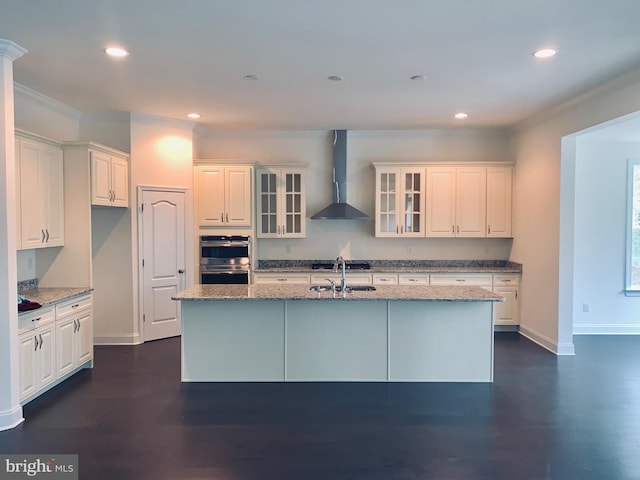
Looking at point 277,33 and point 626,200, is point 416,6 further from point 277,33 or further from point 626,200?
point 626,200

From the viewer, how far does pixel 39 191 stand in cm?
421

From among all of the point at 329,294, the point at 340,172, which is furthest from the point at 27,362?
the point at 340,172

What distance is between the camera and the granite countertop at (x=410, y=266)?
6246mm

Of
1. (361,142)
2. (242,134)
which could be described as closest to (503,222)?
(361,142)

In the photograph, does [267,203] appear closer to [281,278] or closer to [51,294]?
[281,278]

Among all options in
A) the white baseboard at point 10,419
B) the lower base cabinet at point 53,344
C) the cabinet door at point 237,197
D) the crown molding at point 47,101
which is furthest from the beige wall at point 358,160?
the white baseboard at point 10,419

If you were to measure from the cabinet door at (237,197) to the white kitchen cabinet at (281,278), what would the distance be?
77 centimetres

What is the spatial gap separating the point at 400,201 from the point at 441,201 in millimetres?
601

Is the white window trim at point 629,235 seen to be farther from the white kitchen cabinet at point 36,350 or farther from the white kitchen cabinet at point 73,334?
the white kitchen cabinet at point 36,350

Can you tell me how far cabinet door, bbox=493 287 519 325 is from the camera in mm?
6172

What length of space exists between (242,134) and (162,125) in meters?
1.29

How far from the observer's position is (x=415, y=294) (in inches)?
163

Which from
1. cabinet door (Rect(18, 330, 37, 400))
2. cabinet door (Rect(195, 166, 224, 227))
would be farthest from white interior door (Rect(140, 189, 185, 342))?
cabinet door (Rect(18, 330, 37, 400))

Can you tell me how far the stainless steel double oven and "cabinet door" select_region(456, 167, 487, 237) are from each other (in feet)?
10.4
